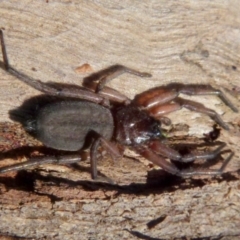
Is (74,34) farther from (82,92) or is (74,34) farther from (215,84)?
(215,84)

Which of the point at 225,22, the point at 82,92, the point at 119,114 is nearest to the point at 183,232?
the point at 119,114

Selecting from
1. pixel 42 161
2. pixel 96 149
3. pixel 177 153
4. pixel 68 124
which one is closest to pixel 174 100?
pixel 177 153

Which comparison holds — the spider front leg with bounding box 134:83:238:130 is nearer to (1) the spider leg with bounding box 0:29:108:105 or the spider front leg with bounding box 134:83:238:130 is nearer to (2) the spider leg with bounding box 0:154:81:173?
(1) the spider leg with bounding box 0:29:108:105

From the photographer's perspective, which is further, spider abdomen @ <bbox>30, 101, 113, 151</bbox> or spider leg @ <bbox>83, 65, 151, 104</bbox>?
spider abdomen @ <bbox>30, 101, 113, 151</bbox>

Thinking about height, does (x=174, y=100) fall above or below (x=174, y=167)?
above

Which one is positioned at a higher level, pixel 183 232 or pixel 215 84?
pixel 215 84

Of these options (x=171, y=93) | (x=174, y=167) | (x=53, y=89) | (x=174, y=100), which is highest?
(x=53, y=89)

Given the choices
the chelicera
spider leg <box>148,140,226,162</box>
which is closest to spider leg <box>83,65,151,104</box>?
the chelicera

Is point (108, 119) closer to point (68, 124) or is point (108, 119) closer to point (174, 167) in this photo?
point (68, 124)
